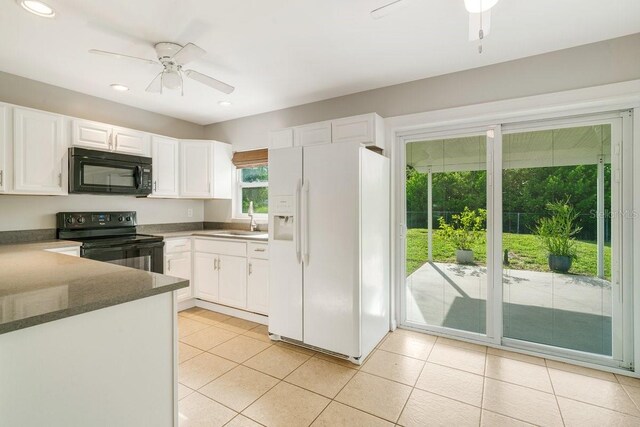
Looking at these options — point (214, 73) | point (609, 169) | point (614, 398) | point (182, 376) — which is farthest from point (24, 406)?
point (609, 169)

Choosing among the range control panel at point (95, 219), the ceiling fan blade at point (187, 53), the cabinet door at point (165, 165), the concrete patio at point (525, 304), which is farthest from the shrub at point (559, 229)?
the range control panel at point (95, 219)

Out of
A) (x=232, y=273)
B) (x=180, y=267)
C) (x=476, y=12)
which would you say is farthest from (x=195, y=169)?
(x=476, y=12)

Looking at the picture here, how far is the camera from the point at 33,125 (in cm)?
271

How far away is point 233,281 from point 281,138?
1702mm

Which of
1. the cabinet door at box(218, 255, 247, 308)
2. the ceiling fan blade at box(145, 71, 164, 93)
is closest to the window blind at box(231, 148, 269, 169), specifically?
the cabinet door at box(218, 255, 247, 308)

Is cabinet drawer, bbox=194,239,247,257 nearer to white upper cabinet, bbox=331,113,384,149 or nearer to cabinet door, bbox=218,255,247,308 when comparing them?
cabinet door, bbox=218,255,247,308

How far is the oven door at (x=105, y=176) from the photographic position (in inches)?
115

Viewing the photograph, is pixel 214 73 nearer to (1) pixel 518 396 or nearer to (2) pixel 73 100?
(2) pixel 73 100

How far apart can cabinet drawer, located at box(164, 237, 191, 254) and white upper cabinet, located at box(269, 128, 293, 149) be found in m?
1.55

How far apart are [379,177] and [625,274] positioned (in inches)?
79.6

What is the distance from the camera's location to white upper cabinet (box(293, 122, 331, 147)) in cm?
312

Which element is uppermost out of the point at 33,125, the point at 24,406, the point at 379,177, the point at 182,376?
the point at 33,125

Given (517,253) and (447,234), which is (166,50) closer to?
(447,234)

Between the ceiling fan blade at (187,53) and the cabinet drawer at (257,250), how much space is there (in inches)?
71.5
